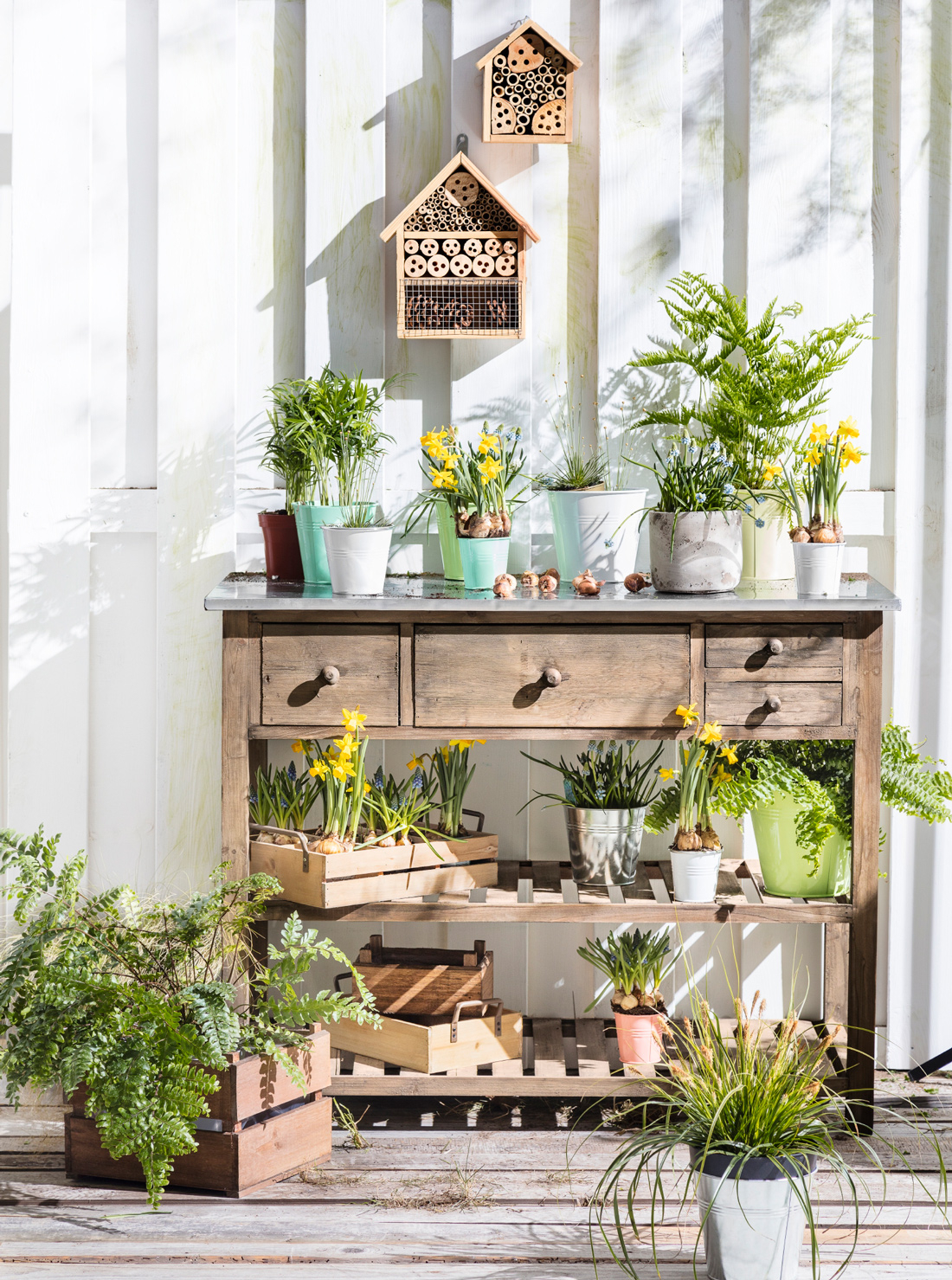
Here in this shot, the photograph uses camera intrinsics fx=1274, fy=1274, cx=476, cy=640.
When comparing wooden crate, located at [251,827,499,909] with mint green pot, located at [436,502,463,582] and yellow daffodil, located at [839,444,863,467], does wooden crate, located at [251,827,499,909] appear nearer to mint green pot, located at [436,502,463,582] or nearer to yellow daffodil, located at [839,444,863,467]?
mint green pot, located at [436,502,463,582]

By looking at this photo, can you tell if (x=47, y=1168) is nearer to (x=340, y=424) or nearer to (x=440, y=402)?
(x=340, y=424)

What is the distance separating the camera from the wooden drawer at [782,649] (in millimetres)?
2471

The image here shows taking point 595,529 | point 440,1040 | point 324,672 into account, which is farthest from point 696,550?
point 440,1040

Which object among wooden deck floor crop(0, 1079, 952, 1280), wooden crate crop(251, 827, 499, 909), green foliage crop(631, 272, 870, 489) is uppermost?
green foliage crop(631, 272, 870, 489)

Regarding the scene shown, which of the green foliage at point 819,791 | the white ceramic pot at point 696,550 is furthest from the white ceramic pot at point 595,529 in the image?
the green foliage at point 819,791

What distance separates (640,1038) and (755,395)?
1.34m

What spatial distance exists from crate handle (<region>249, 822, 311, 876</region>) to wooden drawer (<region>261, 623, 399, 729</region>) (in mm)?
259

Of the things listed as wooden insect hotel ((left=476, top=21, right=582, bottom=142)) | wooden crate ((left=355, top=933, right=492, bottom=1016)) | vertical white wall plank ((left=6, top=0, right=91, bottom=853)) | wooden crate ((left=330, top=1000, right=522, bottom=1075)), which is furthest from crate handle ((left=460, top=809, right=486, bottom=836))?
wooden insect hotel ((left=476, top=21, right=582, bottom=142))

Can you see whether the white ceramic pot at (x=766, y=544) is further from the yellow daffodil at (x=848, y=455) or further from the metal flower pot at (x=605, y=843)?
the metal flower pot at (x=605, y=843)

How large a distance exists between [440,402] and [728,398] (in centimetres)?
67

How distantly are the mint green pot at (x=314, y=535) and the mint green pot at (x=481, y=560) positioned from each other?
0.21 m

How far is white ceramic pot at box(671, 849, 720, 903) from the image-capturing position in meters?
2.60

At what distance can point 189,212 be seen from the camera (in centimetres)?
285

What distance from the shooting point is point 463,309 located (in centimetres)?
277
